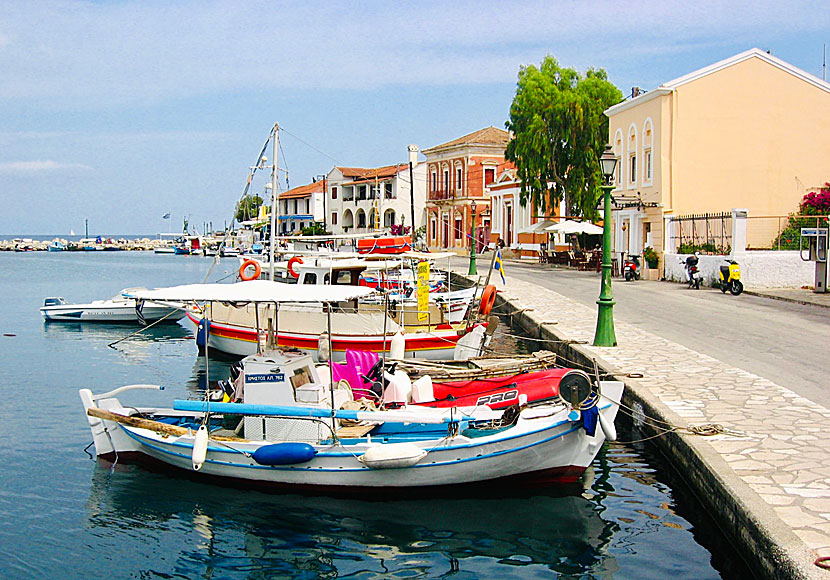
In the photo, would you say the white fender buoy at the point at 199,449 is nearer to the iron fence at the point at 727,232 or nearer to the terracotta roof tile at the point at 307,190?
the iron fence at the point at 727,232

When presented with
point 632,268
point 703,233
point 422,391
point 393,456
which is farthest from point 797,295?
point 393,456

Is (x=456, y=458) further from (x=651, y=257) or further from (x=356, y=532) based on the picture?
(x=651, y=257)

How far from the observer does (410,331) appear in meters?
21.4

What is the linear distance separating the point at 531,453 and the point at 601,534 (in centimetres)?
140

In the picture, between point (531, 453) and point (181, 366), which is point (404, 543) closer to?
point (531, 453)

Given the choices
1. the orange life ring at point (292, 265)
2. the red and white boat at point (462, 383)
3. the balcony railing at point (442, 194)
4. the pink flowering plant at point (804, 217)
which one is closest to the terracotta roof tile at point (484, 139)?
the balcony railing at point (442, 194)

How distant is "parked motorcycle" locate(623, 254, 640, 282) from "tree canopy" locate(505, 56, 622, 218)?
13412 mm

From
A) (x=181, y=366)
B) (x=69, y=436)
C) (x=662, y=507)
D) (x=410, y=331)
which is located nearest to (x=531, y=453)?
(x=662, y=507)

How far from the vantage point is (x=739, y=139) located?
33.2 meters

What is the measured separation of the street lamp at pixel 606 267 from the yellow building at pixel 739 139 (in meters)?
18.1

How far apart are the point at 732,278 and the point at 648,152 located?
10017 millimetres

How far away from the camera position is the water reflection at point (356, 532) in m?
8.45

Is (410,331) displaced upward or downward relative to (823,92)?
downward

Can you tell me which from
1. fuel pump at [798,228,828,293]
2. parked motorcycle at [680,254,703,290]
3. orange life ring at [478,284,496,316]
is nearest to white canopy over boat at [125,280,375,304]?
orange life ring at [478,284,496,316]
